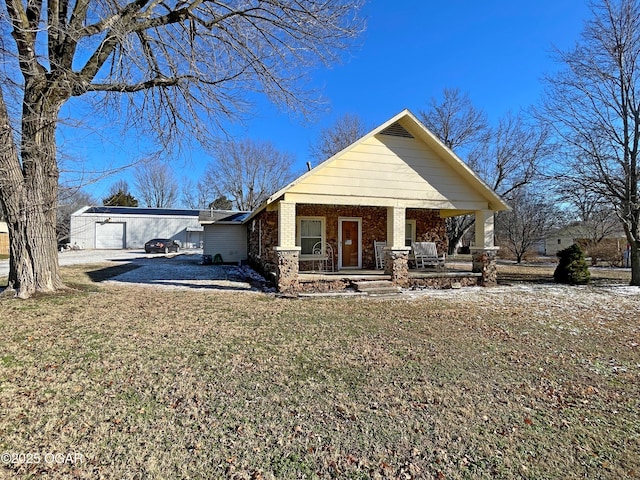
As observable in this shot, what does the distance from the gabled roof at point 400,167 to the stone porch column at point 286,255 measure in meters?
0.51

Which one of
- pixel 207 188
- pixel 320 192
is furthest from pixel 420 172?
pixel 207 188

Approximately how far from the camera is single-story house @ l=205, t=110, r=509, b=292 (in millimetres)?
9539

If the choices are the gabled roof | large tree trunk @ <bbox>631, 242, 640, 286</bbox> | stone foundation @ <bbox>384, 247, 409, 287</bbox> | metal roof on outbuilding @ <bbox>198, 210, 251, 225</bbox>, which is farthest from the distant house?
metal roof on outbuilding @ <bbox>198, 210, 251, 225</bbox>

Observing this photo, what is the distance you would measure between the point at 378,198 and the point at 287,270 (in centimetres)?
344

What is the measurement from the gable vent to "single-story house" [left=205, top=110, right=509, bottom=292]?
0.03 metres

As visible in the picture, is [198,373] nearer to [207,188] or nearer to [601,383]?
[601,383]

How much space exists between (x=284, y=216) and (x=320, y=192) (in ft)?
4.02

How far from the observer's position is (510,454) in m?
2.61

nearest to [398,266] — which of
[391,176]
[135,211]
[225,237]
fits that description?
[391,176]

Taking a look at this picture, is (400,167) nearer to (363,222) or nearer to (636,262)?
(363,222)

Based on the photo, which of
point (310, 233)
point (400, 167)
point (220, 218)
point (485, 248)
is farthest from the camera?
point (220, 218)

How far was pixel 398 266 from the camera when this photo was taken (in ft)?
34.2

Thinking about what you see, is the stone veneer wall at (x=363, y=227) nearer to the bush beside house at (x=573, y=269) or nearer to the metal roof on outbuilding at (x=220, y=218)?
the bush beside house at (x=573, y=269)

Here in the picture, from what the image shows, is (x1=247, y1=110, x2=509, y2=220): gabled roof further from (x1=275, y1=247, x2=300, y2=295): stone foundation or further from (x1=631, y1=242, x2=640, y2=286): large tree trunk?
(x1=631, y1=242, x2=640, y2=286): large tree trunk
